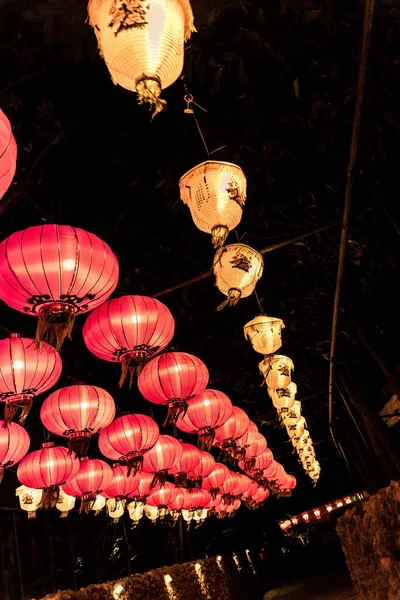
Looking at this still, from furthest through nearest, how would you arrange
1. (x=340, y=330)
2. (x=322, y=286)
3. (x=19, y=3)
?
(x=340, y=330) → (x=322, y=286) → (x=19, y=3)

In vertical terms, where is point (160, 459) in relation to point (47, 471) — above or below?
below

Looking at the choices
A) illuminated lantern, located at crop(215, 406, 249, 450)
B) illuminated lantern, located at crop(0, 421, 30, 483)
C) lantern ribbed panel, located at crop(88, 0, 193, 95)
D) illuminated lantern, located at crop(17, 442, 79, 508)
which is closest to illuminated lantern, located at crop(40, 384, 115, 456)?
illuminated lantern, located at crop(0, 421, 30, 483)

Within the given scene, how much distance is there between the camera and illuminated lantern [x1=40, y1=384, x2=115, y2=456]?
4988 millimetres

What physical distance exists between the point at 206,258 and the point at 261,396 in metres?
6.96

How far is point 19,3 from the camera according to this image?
4141 millimetres

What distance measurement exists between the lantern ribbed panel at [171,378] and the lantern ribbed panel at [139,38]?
139 inches

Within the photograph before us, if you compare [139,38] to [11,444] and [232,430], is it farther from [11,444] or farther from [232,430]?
[232,430]

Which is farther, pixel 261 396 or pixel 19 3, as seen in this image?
pixel 261 396

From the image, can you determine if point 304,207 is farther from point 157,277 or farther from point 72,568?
point 72,568

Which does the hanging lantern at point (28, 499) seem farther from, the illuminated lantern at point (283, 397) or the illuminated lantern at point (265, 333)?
the illuminated lantern at point (265, 333)


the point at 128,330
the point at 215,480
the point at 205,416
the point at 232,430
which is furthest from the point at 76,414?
the point at 215,480

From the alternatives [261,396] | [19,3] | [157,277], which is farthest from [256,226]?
[261,396]

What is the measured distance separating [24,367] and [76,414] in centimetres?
103

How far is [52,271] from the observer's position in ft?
11.1
